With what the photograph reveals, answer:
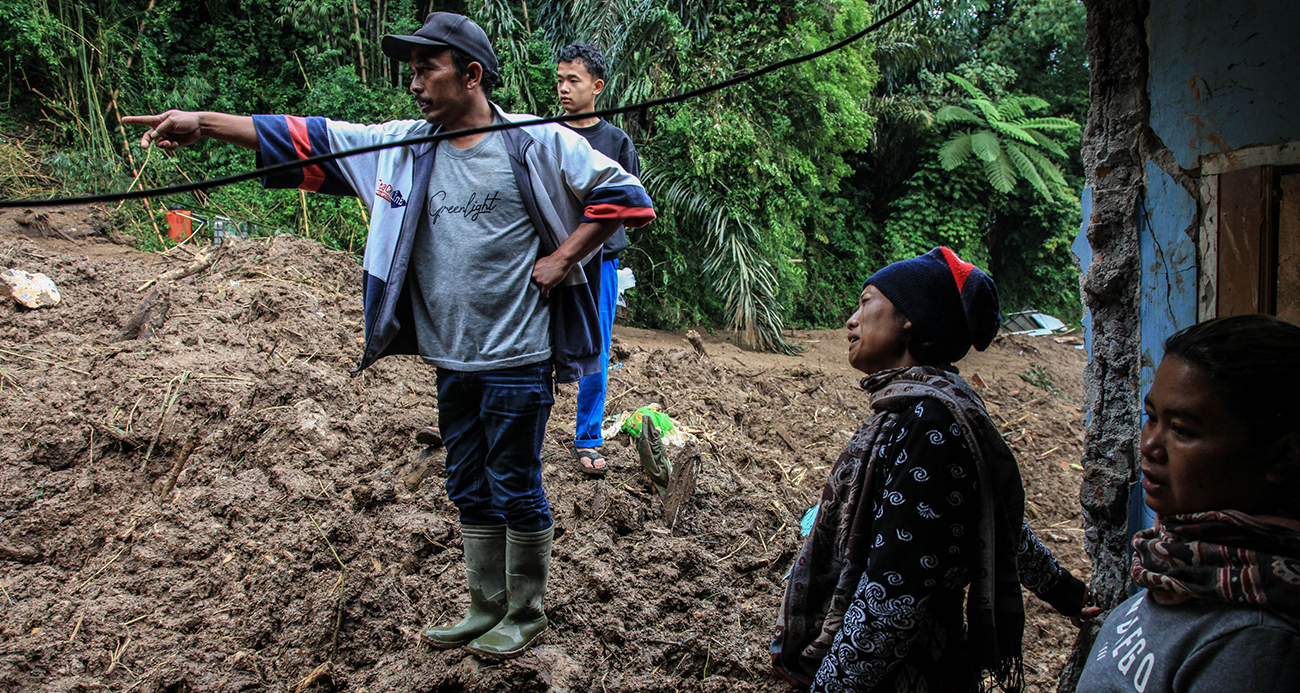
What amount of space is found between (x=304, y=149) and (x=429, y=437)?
2017mm

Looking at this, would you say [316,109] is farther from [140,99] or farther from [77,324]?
[77,324]

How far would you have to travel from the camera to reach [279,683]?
8.57ft

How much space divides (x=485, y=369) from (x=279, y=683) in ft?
4.55

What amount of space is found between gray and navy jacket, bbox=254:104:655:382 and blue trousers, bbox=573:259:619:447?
3.69ft

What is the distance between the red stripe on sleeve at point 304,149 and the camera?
2287 mm

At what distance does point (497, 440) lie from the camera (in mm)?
2318

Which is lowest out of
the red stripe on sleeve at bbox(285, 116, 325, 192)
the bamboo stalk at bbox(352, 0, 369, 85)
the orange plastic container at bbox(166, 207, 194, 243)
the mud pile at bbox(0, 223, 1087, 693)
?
the mud pile at bbox(0, 223, 1087, 693)

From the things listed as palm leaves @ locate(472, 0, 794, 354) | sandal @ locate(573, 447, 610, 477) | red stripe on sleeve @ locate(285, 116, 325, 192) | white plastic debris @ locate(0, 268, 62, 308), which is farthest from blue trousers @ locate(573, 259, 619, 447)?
palm leaves @ locate(472, 0, 794, 354)

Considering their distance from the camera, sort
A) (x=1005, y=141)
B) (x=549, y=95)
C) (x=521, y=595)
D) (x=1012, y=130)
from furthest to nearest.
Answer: (x=1005, y=141)
(x=1012, y=130)
(x=549, y=95)
(x=521, y=595)

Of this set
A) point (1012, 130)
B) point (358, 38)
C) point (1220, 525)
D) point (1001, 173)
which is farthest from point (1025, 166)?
point (1220, 525)

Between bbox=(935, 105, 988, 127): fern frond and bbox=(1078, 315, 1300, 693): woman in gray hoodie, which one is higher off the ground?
bbox=(935, 105, 988, 127): fern frond

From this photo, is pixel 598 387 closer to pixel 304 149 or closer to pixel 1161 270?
pixel 304 149

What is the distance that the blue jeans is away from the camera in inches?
91.0

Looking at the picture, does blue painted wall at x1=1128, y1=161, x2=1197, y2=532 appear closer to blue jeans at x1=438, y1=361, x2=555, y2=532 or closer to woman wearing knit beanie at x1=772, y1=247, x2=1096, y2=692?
woman wearing knit beanie at x1=772, y1=247, x2=1096, y2=692
